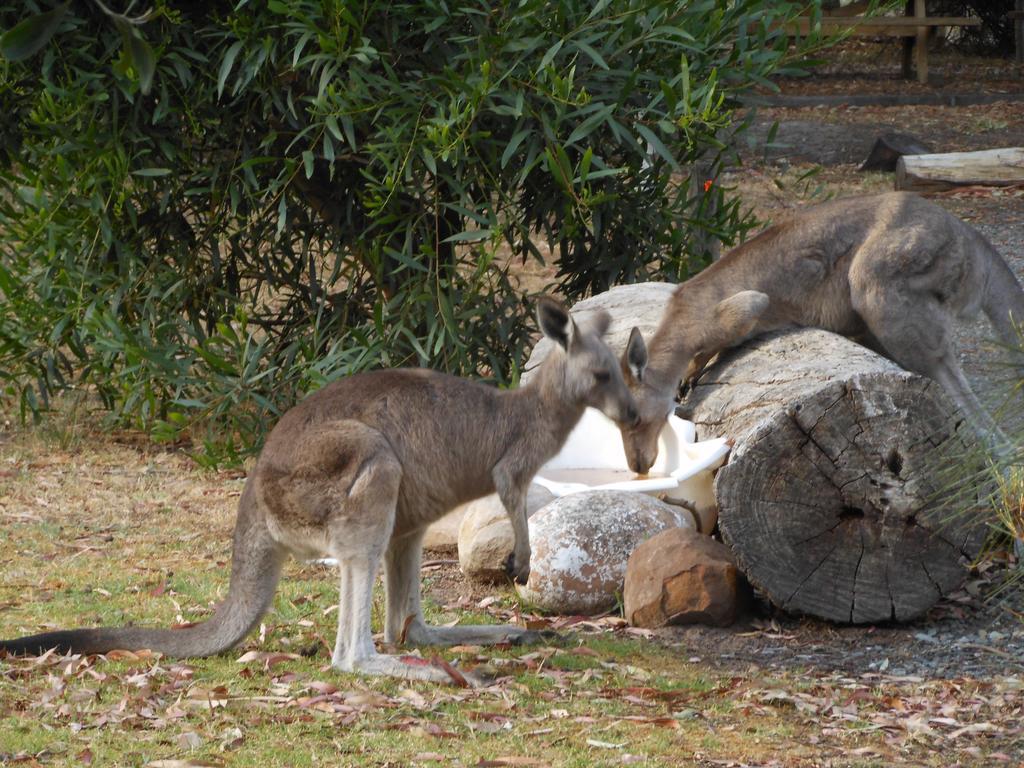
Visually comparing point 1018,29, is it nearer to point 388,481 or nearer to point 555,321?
point 555,321

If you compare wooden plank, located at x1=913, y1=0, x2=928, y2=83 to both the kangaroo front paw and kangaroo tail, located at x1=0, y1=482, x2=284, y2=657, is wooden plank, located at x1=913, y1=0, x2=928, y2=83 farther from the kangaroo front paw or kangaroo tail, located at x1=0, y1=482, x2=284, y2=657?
kangaroo tail, located at x1=0, y1=482, x2=284, y2=657

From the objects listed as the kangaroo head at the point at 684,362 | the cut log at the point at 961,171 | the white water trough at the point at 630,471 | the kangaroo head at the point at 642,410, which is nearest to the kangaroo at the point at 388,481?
the white water trough at the point at 630,471

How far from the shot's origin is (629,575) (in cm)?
521

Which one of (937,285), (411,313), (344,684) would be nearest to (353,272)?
(411,313)

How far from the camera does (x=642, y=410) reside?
5.99 metres

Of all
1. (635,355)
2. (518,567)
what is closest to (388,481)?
(518,567)

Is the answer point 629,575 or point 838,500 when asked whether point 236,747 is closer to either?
point 629,575

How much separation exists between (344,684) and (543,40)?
149 inches

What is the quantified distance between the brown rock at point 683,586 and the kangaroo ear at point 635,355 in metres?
0.91

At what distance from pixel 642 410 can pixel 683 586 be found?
3.71 ft

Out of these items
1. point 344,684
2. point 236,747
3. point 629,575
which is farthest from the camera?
point 629,575

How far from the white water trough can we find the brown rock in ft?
1.68

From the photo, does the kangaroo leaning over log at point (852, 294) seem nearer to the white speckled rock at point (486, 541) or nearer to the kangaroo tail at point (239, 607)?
the white speckled rock at point (486, 541)

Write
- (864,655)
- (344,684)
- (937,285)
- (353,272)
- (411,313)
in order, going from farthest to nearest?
(353,272) < (411,313) < (937,285) < (864,655) < (344,684)
